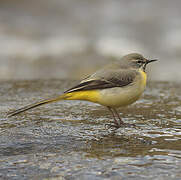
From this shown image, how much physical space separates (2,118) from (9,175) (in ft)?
7.22

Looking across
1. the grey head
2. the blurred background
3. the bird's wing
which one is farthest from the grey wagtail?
the blurred background

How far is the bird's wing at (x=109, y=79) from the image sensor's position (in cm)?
563

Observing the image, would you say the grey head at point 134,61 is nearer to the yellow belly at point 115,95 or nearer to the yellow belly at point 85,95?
the yellow belly at point 115,95

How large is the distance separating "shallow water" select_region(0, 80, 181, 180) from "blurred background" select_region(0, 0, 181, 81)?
8089 mm

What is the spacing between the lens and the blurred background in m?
16.9

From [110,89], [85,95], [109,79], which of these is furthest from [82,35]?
[85,95]

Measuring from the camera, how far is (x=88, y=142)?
4562 millimetres

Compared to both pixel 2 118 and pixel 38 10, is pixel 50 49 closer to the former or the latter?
pixel 38 10

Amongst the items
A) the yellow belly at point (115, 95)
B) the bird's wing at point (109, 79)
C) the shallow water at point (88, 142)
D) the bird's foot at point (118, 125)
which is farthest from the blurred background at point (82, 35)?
the bird's foot at point (118, 125)

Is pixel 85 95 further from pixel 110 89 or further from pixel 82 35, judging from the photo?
pixel 82 35

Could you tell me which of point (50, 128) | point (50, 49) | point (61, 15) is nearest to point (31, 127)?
point (50, 128)

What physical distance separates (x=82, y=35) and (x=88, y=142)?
1531cm

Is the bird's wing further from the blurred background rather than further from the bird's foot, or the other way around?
the blurred background

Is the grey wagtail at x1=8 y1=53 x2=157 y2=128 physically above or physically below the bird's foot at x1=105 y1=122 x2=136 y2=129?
above
